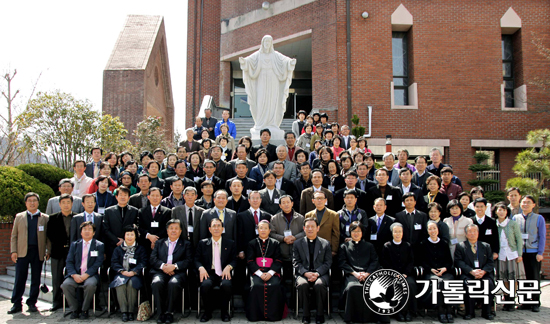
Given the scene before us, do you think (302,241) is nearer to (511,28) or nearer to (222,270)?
(222,270)

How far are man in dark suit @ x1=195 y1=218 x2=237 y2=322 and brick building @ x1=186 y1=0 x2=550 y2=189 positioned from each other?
12.1 m

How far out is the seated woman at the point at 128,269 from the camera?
6.32 meters

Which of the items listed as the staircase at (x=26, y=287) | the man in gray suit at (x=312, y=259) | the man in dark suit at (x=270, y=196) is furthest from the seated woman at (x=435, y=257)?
the staircase at (x=26, y=287)

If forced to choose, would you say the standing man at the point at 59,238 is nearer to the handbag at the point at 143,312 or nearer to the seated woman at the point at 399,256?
the handbag at the point at 143,312

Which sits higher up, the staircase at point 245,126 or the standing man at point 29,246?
the staircase at point 245,126

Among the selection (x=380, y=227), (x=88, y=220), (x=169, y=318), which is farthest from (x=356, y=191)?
(x=88, y=220)

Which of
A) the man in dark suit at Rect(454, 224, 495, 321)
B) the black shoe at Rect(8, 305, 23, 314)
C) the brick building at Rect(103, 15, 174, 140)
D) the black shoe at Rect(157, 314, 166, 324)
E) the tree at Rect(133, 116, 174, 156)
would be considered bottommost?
the black shoe at Rect(8, 305, 23, 314)

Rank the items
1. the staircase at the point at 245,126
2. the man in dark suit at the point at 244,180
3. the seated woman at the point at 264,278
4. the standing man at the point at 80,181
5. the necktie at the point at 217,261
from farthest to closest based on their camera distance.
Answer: the staircase at the point at 245,126 → the standing man at the point at 80,181 → the man in dark suit at the point at 244,180 → the necktie at the point at 217,261 → the seated woman at the point at 264,278

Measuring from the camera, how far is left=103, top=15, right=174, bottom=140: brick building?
27.0 m

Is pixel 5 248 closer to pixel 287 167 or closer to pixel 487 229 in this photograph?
pixel 287 167

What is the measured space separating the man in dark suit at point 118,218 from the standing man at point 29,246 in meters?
1.07

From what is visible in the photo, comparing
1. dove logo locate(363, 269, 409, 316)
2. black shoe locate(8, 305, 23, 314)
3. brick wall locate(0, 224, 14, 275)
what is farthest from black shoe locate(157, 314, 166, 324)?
brick wall locate(0, 224, 14, 275)

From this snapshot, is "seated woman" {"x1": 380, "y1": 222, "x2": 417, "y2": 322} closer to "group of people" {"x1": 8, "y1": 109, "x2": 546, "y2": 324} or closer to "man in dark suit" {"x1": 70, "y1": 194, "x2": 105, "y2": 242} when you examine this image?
"group of people" {"x1": 8, "y1": 109, "x2": 546, "y2": 324}

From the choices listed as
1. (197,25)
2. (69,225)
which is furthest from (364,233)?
(197,25)
